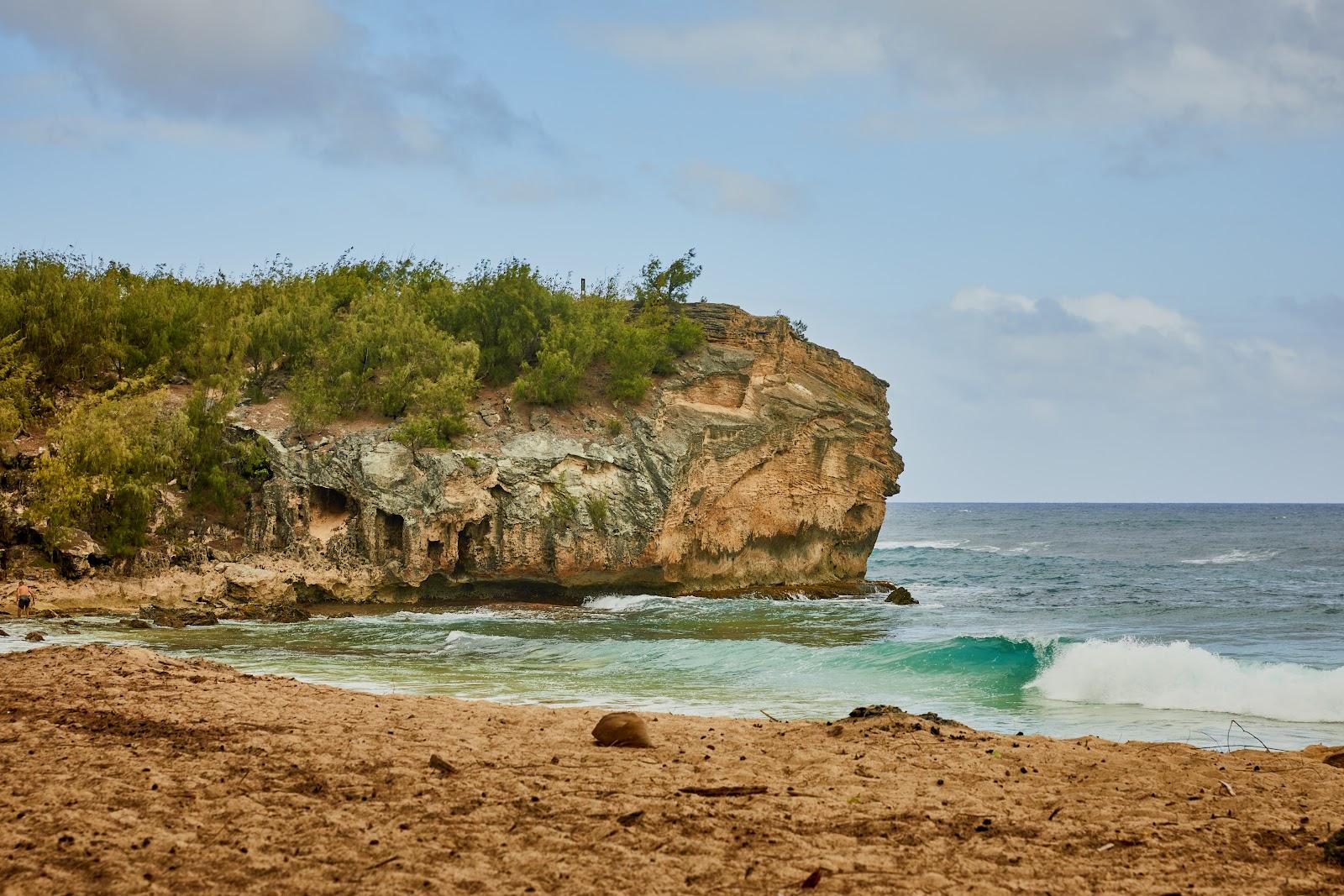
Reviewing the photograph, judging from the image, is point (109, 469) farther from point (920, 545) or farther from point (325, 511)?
point (920, 545)

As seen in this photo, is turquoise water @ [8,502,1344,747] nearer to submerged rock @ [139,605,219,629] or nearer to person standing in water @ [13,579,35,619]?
submerged rock @ [139,605,219,629]

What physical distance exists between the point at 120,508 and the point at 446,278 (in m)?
15.8

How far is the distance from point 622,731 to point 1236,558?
2320 inches

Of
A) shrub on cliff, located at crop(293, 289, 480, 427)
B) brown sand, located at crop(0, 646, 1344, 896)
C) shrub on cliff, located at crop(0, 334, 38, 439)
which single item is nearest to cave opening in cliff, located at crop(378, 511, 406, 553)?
shrub on cliff, located at crop(293, 289, 480, 427)

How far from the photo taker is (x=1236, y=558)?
59219 mm

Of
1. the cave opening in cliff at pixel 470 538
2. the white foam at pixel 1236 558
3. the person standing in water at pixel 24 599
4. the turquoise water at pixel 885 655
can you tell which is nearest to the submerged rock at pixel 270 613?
the turquoise water at pixel 885 655

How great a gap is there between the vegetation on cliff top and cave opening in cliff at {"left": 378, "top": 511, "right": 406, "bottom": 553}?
2.23 meters

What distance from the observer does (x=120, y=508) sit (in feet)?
87.7

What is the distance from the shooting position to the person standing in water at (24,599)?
884 inches

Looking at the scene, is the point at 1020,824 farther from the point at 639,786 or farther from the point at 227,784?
the point at 227,784

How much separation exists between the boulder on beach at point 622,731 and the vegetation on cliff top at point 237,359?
20.0m

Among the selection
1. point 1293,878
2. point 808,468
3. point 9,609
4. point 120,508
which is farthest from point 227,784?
point 808,468

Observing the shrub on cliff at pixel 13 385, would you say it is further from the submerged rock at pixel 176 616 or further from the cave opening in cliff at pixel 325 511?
the cave opening in cliff at pixel 325 511

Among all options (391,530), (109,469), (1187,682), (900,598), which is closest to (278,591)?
(391,530)
